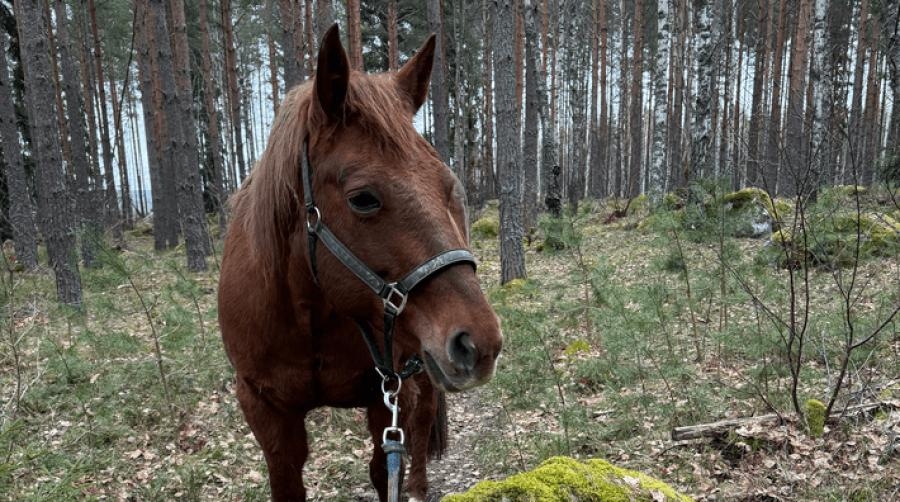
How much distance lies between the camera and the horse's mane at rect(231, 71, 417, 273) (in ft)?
6.32

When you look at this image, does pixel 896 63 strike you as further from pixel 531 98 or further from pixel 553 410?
pixel 531 98

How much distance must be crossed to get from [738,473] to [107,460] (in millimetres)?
4278

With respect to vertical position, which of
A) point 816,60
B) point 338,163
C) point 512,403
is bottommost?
point 512,403

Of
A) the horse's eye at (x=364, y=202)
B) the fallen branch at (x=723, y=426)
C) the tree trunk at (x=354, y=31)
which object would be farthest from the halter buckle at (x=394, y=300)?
the tree trunk at (x=354, y=31)

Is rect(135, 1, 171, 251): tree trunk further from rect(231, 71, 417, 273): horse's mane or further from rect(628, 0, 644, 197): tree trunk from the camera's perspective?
rect(628, 0, 644, 197): tree trunk

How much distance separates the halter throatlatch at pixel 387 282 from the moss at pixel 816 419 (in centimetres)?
263

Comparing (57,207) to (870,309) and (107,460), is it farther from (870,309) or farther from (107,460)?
(870,309)

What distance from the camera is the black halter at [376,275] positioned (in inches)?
65.5

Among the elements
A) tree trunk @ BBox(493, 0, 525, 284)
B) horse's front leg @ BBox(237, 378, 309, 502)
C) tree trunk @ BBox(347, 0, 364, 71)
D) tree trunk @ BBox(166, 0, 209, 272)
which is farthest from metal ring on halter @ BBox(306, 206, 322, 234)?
tree trunk @ BBox(347, 0, 364, 71)

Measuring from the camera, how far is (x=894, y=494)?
2.53 meters

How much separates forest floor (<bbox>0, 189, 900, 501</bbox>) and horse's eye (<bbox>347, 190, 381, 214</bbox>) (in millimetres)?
1541

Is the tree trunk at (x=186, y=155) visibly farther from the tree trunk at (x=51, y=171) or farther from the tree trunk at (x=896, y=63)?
the tree trunk at (x=896, y=63)

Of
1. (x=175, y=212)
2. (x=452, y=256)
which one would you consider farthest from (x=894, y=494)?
(x=175, y=212)

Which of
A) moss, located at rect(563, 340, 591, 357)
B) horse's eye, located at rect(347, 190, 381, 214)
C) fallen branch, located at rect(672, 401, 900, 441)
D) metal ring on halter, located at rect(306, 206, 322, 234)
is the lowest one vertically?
moss, located at rect(563, 340, 591, 357)
